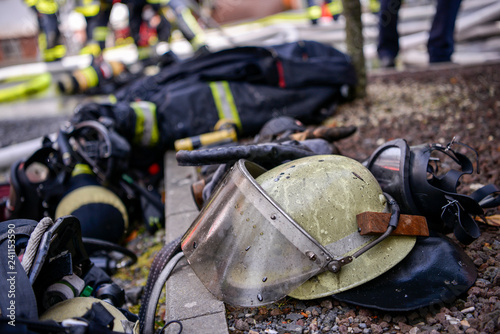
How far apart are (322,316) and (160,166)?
262 cm

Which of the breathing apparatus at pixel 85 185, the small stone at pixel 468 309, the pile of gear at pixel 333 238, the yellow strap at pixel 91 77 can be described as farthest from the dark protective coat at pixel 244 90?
the yellow strap at pixel 91 77

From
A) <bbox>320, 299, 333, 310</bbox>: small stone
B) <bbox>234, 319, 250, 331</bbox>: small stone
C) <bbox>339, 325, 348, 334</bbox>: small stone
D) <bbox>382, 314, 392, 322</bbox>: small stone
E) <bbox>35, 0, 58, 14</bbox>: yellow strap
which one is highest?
<bbox>35, 0, 58, 14</bbox>: yellow strap

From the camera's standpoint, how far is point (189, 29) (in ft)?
23.0

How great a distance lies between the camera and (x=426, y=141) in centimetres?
317

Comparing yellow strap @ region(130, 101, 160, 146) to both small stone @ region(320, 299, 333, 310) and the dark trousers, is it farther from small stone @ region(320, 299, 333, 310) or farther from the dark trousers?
the dark trousers

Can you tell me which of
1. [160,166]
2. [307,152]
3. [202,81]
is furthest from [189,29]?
[307,152]

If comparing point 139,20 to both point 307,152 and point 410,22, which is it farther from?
point 307,152

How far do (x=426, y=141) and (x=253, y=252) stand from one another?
6.83 ft

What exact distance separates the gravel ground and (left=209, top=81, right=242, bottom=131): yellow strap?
98 centimetres

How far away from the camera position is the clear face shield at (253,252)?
1644 millimetres

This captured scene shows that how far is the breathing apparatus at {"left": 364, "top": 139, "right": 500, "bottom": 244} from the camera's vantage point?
1.82 m

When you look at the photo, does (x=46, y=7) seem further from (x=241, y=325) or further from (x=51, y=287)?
(x=241, y=325)

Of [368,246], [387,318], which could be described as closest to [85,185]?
[368,246]

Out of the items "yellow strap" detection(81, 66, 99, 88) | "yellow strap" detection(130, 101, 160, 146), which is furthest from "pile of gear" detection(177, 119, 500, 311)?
"yellow strap" detection(81, 66, 99, 88)
